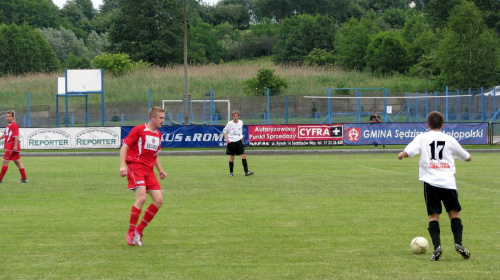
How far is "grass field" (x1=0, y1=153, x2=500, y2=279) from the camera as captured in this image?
301 inches

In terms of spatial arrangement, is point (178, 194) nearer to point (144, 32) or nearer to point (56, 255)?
point (56, 255)

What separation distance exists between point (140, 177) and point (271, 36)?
103 m

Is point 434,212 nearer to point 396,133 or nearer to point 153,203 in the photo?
point 153,203

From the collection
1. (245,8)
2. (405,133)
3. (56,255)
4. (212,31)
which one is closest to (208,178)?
(56,255)

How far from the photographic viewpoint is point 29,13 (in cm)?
11569

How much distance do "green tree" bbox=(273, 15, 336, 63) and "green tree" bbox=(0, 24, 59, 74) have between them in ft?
112

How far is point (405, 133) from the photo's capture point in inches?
1294

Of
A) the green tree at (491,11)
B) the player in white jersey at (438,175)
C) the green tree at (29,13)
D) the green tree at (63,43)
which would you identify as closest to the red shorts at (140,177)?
the player in white jersey at (438,175)

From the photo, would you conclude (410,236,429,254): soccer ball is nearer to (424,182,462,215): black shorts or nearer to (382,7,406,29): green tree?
(424,182,462,215): black shorts

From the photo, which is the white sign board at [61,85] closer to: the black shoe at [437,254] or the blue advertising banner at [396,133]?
the blue advertising banner at [396,133]

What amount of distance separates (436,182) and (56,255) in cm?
481

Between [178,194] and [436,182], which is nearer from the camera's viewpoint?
[436,182]

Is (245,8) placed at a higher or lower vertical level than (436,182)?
higher

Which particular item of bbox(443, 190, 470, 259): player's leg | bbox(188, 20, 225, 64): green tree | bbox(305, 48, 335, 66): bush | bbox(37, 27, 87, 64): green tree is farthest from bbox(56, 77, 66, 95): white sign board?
bbox(37, 27, 87, 64): green tree
